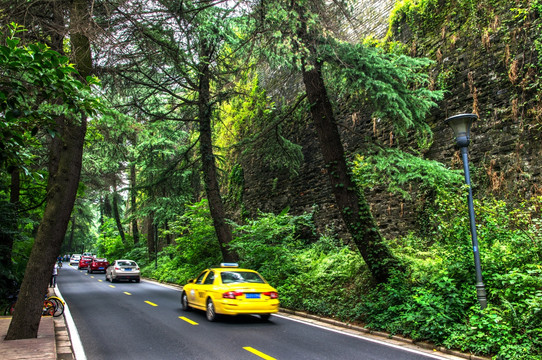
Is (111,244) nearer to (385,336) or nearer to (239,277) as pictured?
(239,277)

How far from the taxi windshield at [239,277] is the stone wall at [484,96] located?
15.1 feet

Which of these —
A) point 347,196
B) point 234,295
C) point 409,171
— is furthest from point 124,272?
point 409,171

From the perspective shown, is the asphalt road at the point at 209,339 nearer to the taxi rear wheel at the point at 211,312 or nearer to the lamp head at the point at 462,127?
the taxi rear wheel at the point at 211,312

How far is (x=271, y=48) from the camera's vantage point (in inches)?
341

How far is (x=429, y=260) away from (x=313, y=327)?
3.47 meters

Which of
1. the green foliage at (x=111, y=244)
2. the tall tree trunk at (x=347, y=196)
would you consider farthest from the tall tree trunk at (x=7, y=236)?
the green foliage at (x=111, y=244)

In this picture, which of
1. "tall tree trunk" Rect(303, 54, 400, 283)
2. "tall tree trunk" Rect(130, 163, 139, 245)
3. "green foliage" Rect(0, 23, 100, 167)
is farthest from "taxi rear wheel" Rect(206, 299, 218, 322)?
"tall tree trunk" Rect(130, 163, 139, 245)

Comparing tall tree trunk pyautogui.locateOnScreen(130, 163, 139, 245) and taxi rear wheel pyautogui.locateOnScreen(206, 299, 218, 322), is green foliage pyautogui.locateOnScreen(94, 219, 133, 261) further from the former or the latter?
taxi rear wheel pyautogui.locateOnScreen(206, 299, 218, 322)

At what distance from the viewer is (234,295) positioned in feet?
29.3

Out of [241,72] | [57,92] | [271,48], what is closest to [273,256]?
[241,72]

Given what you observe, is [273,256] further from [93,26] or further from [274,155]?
[93,26]

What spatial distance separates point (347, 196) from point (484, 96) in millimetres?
4944

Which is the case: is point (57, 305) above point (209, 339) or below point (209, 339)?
above

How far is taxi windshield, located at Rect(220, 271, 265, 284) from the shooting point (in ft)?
31.7
